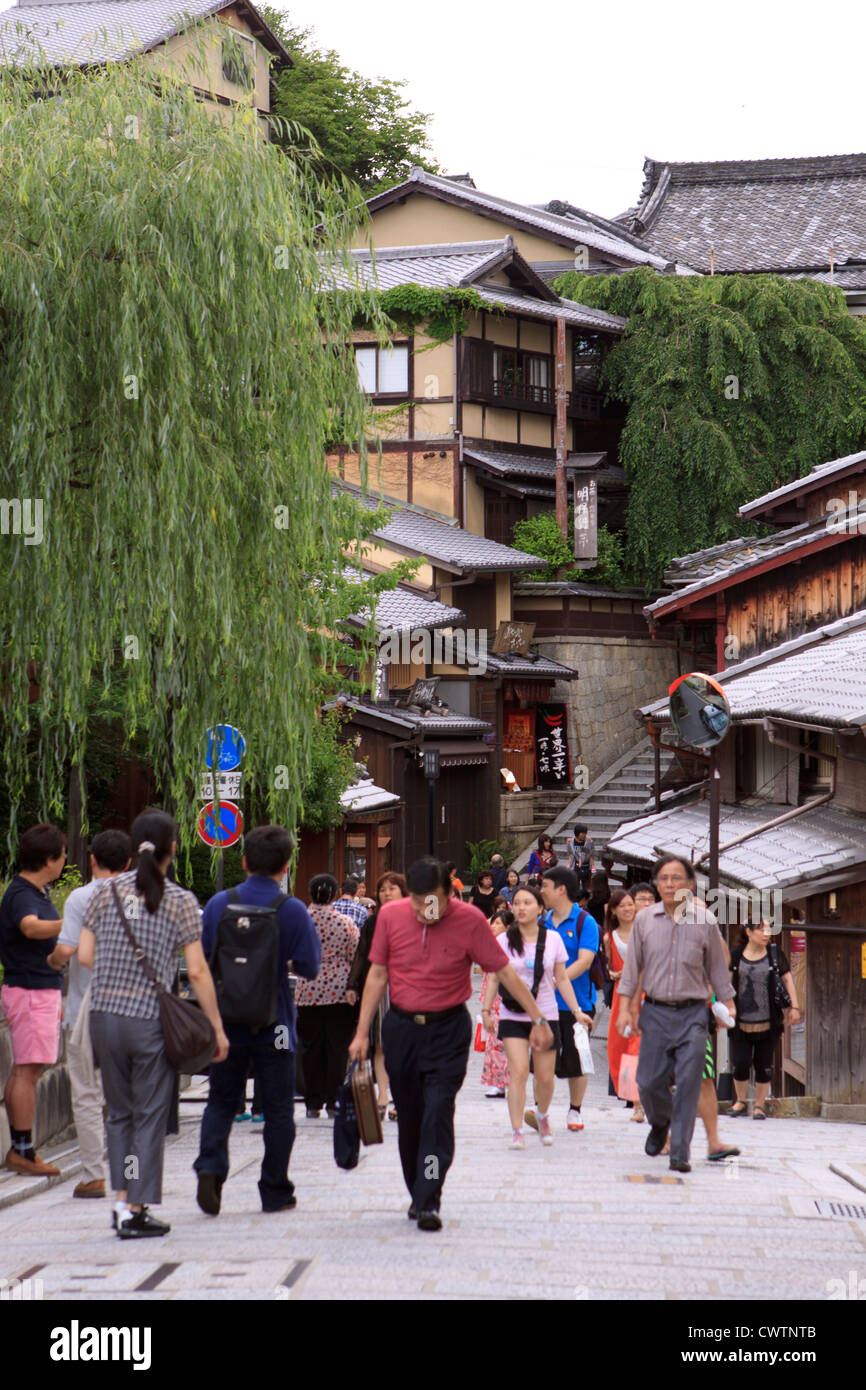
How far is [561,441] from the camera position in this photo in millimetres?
34438

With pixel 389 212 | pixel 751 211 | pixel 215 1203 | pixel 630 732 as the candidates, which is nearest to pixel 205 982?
pixel 215 1203

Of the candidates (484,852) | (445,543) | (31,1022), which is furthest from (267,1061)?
(445,543)

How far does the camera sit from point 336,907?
33.8 feet

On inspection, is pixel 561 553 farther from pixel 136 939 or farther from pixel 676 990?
pixel 136 939

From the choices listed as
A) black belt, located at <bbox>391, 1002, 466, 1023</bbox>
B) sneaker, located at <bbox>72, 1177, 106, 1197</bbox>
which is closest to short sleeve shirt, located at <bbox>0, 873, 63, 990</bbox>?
sneaker, located at <bbox>72, 1177, 106, 1197</bbox>

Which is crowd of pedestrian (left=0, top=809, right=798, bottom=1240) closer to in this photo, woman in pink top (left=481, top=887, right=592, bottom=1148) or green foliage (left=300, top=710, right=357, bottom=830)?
woman in pink top (left=481, top=887, right=592, bottom=1148)

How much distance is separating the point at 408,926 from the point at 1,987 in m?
2.72

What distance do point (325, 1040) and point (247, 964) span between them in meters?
3.31

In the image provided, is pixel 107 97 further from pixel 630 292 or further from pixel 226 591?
pixel 630 292

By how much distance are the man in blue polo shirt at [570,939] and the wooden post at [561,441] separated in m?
24.6

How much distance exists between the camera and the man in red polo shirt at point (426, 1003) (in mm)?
6664

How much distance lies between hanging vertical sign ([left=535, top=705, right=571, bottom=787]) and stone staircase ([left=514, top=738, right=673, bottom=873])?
0.54 meters

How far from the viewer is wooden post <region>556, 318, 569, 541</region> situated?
34.2m

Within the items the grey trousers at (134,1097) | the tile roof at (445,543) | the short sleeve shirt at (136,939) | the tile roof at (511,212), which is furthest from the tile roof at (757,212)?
the grey trousers at (134,1097)
